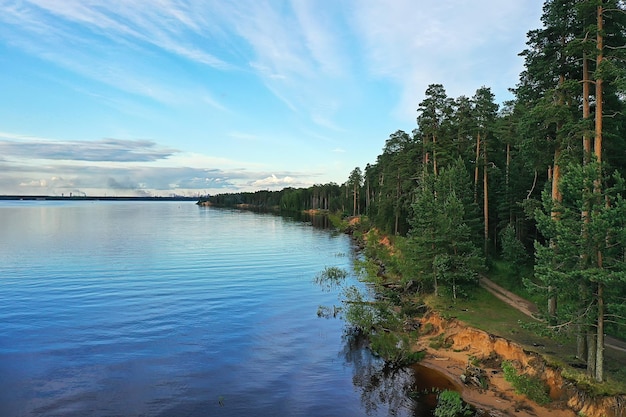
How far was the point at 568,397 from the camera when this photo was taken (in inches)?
802

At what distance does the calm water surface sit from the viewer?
23312 millimetres

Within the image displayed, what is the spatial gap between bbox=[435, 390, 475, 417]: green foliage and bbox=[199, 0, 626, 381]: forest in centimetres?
581

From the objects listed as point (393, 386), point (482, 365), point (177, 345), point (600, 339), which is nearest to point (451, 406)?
point (393, 386)

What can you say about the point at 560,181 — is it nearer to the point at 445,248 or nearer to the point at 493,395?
the point at 493,395

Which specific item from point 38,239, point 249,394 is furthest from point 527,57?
point 38,239

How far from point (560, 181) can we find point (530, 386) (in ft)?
32.6

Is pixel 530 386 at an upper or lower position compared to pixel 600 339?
lower

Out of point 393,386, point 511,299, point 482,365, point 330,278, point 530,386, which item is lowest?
point 393,386

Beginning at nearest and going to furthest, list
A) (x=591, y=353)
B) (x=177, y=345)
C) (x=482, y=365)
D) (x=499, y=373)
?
(x=591, y=353), (x=499, y=373), (x=482, y=365), (x=177, y=345)

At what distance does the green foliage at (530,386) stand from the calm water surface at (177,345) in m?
5.02

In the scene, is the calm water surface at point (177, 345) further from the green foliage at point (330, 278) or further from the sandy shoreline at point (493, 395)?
the sandy shoreline at point (493, 395)

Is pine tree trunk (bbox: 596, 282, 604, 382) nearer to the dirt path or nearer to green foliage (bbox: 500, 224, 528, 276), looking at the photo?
the dirt path

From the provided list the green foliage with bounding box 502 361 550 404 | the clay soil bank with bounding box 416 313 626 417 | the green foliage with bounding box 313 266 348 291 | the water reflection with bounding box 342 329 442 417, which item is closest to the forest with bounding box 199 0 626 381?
the clay soil bank with bounding box 416 313 626 417

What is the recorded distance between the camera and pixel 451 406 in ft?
70.7
